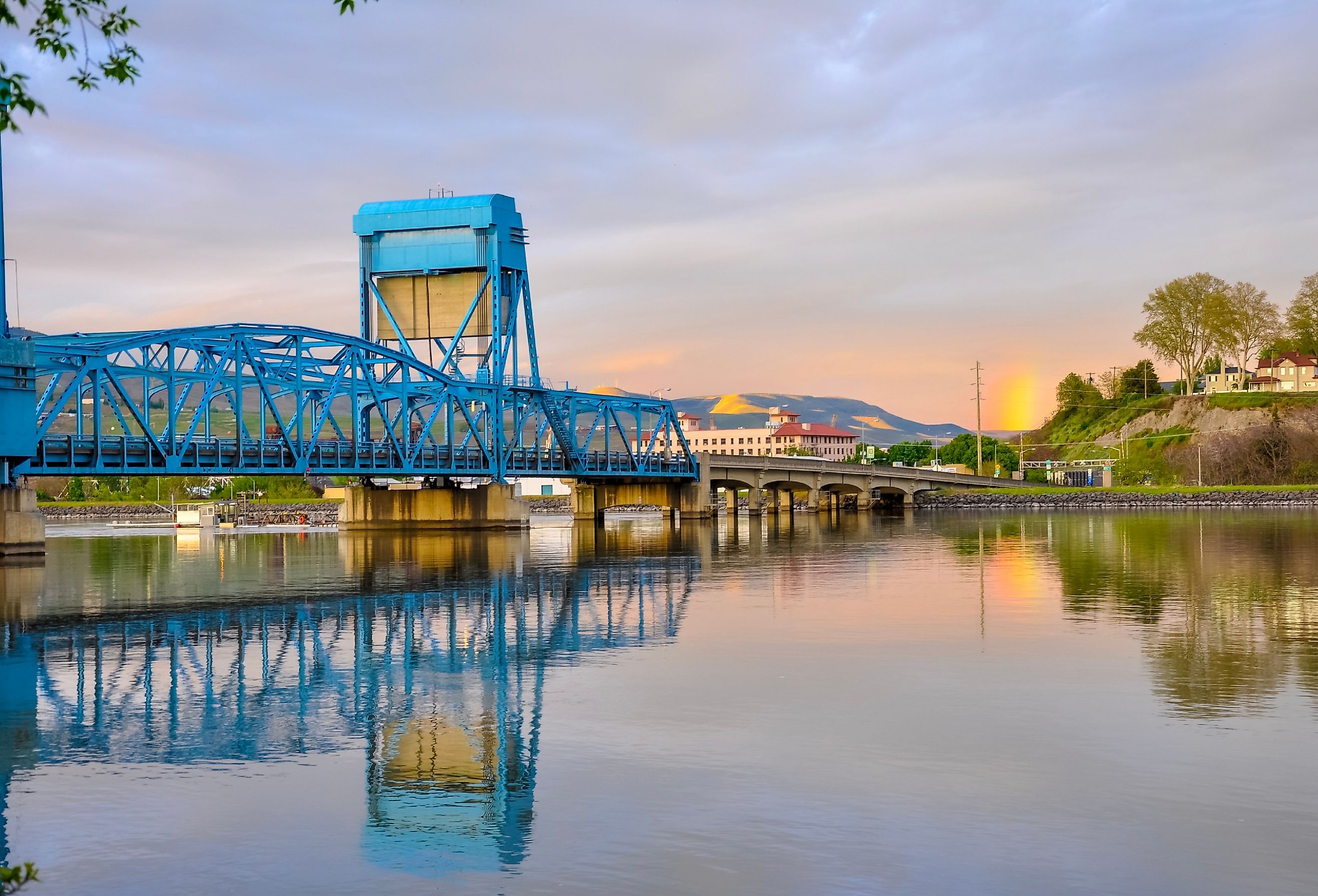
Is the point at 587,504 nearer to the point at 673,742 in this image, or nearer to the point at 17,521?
the point at 17,521

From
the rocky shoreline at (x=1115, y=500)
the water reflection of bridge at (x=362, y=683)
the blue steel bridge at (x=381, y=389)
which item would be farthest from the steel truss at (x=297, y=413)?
the rocky shoreline at (x=1115, y=500)

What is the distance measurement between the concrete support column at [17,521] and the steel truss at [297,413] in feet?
7.95

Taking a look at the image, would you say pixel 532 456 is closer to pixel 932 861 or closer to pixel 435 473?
pixel 435 473

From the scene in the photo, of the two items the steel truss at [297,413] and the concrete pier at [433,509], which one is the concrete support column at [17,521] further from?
the concrete pier at [433,509]

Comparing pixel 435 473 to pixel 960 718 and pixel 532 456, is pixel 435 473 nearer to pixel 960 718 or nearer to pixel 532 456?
pixel 532 456

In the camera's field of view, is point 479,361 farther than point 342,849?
Yes

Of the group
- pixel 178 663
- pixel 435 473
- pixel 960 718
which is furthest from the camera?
pixel 435 473

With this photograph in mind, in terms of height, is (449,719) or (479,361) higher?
(479,361)

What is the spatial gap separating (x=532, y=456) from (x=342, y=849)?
107 m

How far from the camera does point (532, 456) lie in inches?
4870

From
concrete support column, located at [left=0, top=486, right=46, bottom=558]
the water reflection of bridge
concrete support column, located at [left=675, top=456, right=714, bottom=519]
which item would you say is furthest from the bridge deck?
the water reflection of bridge

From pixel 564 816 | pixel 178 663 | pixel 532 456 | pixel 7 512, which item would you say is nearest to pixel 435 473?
pixel 532 456

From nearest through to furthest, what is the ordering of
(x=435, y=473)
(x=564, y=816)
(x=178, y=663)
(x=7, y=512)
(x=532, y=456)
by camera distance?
1. (x=564, y=816)
2. (x=178, y=663)
3. (x=7, y=512)
4. (x=435, y=473)
5. (x=532, y=456)

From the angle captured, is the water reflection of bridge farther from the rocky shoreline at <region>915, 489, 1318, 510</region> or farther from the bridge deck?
the rocky shoreline at <region>915, 489, 1318, 510</region>
